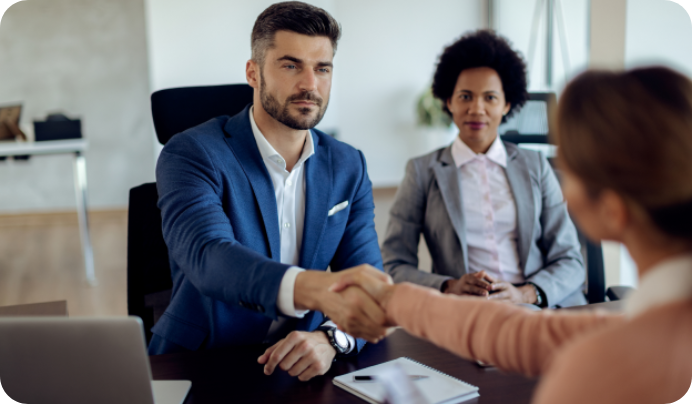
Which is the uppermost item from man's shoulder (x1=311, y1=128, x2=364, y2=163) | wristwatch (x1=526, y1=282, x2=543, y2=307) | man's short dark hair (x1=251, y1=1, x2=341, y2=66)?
man's short dark hair (x1=251, y1=1, x2=341, y2=66)

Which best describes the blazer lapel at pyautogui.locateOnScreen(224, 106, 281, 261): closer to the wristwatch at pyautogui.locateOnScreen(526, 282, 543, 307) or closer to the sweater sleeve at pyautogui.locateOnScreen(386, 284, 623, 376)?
the sweater sleeve at pyautogui.locateOnScreen(386, 284, 623, 376)

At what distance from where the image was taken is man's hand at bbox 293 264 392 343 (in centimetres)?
A: 96

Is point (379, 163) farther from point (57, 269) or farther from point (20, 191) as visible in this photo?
point (20, 191)

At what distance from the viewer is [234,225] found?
1390mm

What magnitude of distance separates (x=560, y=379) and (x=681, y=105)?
0.26 m

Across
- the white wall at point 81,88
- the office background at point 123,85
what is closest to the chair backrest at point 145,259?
the office background at point 123,85

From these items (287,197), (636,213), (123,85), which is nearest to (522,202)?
(287,197)

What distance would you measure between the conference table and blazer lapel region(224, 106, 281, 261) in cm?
34

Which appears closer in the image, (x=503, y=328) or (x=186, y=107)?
(x=503, y=328)

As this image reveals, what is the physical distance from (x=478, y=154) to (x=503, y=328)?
147 centimetres

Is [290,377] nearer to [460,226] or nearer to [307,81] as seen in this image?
[307,81]

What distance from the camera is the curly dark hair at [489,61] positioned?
214 centimetres

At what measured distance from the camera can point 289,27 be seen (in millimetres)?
1528

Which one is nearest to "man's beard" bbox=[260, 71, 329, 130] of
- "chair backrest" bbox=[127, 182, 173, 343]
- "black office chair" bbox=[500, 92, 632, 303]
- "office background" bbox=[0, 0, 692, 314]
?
"chair backrest" bbox=[127, 182, 173, 343]
